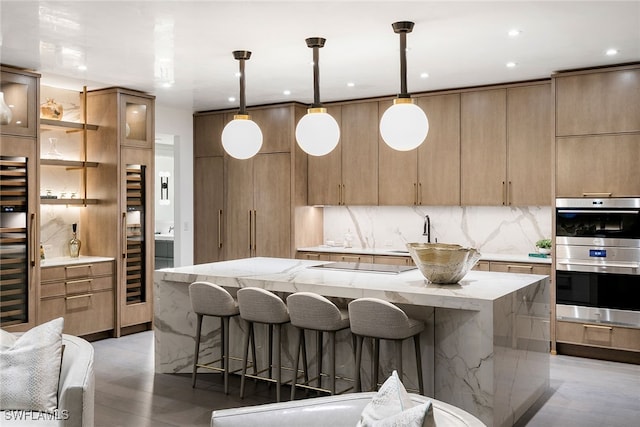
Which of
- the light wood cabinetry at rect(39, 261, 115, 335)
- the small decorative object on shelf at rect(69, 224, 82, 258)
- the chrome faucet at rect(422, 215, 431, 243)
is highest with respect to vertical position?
the chrome faucet at rect(422, 215, 431, 243)

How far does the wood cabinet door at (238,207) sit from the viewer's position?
7.33m

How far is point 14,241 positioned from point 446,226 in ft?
14.8

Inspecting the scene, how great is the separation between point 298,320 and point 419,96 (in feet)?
11.7

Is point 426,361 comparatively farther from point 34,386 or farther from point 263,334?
point 34,386

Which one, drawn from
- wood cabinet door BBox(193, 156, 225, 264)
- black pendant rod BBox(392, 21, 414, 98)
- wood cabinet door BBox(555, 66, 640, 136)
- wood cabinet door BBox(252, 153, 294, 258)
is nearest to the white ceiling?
black pendant rod BBox(392, 21, 414, 98)

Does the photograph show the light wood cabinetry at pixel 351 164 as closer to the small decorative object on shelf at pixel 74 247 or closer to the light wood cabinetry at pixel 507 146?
the light wood cabinetry at pixel 507 146

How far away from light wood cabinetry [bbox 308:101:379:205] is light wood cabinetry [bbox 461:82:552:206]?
3.63 feet

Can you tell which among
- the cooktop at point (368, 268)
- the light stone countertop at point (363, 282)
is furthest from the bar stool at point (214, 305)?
the cooktop at point (368, 268)

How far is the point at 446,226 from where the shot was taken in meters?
6.71

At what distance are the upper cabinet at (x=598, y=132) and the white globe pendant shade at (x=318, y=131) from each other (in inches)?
95.5

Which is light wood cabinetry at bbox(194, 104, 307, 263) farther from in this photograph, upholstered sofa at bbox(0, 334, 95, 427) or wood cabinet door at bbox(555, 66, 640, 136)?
upholstered sofa at bbox(0, 334, 95, 427)

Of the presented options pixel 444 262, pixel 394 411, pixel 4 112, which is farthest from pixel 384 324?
pixel 4 112

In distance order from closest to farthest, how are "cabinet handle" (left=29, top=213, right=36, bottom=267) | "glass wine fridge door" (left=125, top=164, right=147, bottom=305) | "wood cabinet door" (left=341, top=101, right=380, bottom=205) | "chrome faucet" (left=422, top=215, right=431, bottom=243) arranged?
"cabinet handle" (left=29, top=213, right=36, bottom=267) < "glass wine fridge door" (left=125, top=164, right=147, bottom=305) < "chrome faucet" (left=422, top=215, right=431, bottom=243) < "wood cabinet door" (left=341, top=101, right=380, bottom=205)

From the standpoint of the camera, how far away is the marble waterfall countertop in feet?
18.5
